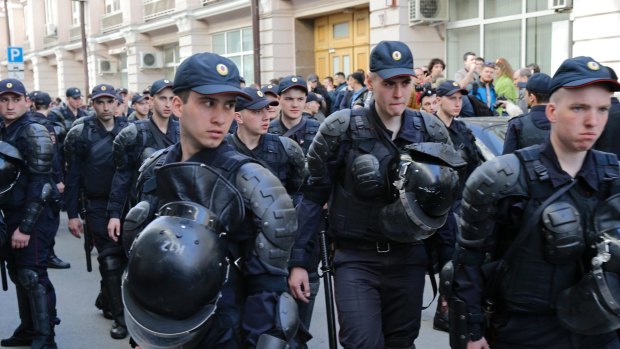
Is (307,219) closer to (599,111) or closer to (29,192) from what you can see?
(599,111)

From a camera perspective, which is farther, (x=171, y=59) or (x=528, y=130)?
(x=171, y=59)

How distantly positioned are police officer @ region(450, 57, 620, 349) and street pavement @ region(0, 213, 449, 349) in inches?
105

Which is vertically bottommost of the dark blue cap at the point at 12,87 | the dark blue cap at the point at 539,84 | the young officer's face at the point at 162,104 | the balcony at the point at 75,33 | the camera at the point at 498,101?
the camera at the point at 498,101

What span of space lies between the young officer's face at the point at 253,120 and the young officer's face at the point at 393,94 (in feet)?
4.66

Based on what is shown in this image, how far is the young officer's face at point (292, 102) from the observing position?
6984mm

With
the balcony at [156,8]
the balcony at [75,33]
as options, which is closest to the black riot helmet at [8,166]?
the balcony at [156,8]

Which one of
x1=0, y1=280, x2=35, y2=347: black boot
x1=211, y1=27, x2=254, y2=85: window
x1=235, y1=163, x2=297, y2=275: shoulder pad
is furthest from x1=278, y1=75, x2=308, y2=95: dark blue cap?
x1=211, y1=27, x2=254, y2=85: window

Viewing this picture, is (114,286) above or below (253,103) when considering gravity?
below

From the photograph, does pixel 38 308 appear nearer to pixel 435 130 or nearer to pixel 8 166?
pixel 8 166

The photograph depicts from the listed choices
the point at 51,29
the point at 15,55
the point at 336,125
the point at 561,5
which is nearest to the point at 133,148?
the point at 336,125

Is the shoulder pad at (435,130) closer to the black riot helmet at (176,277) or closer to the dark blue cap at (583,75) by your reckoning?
the dark blue cap at (583,75)

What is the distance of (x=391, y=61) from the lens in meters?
3.91

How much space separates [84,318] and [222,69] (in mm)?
4603

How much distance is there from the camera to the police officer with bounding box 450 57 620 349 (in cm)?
288
